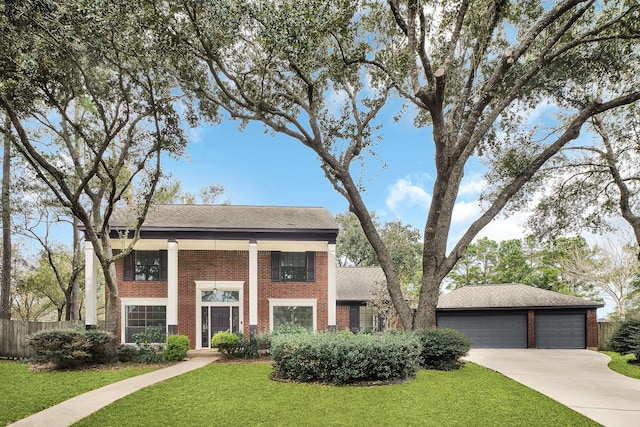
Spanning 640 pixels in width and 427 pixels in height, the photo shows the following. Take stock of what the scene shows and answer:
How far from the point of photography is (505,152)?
49.2 feet

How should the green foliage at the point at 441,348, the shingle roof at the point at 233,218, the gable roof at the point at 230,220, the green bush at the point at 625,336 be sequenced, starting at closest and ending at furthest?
the green foliage at the point at 441,348 → the green bush at the point at 625,336 → the gable roof at the point at 230,220 → the shingle roof at the point at 233,218

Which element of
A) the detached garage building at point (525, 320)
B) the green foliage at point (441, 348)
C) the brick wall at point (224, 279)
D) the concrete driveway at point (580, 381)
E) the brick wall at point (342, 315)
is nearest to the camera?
the concrete driveway at point (580, 381)

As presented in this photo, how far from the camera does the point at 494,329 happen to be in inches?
876

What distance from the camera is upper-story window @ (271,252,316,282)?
20.4 m

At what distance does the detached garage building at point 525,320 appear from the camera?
2170cm

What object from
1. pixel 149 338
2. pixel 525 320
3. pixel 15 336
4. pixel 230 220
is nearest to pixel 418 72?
pixel 230 220

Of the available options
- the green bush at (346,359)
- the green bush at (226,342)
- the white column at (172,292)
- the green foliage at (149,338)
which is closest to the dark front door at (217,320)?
the white column at (172,292)

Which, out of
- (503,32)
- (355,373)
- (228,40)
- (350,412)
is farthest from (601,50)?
(350,412)

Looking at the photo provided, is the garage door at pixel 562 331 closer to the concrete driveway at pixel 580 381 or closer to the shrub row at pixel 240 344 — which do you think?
the concrete driveway at pixel 580 381

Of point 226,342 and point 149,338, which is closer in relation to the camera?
point 226,342

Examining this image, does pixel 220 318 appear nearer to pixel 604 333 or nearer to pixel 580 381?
pixel 580 381

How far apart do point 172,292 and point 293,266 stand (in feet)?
18.2

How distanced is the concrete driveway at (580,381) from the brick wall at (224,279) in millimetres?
7506

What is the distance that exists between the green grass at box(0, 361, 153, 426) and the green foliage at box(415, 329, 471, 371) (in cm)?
802
